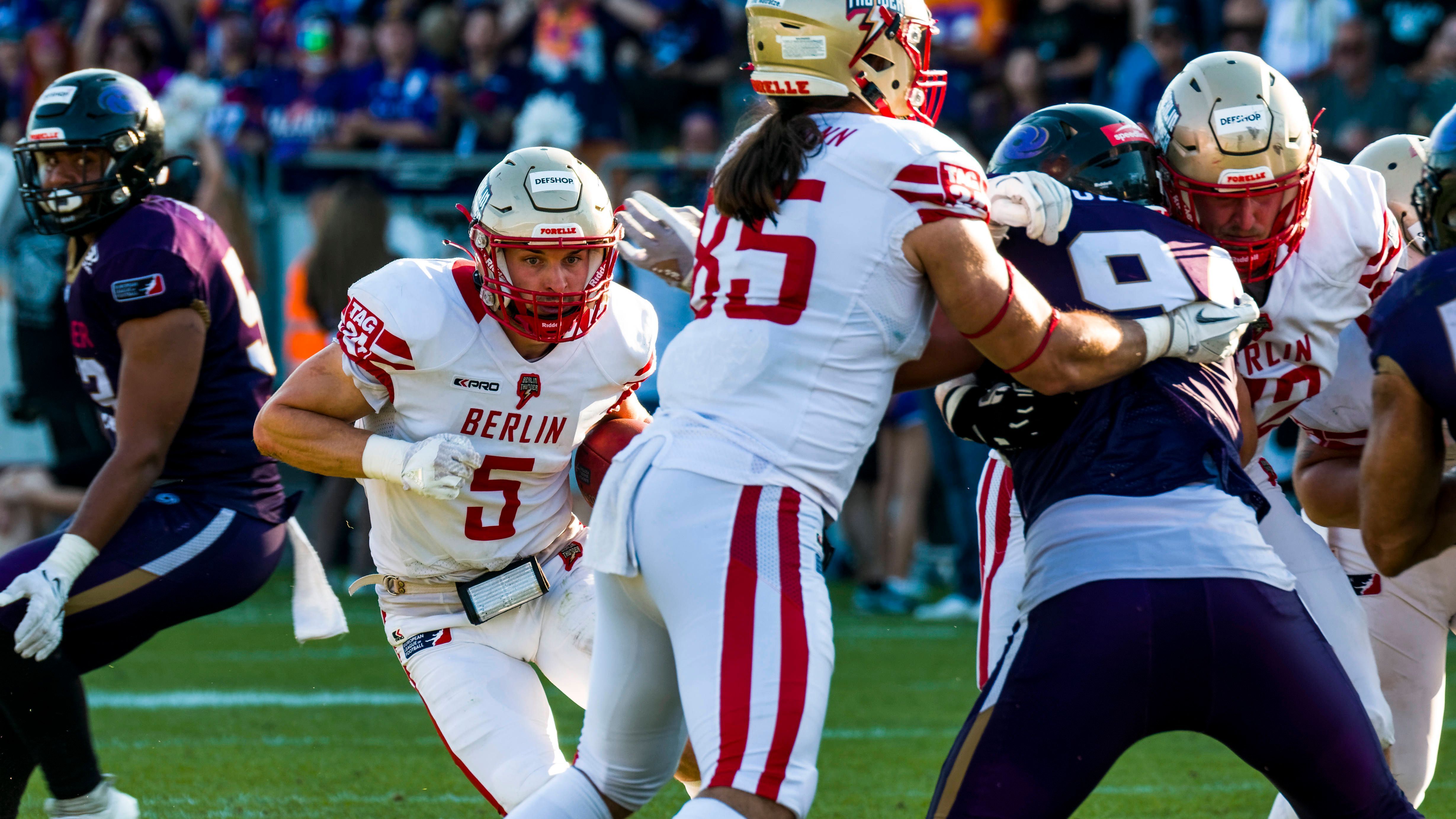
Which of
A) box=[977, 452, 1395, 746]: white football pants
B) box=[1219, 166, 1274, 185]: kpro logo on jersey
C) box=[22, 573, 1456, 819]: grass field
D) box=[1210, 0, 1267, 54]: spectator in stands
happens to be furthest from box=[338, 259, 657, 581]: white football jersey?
box=[1210, 0, 1267, 54]: spectator in stands

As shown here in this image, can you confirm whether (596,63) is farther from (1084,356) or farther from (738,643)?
(738,643)

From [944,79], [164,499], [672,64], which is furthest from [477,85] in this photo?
[944,79]

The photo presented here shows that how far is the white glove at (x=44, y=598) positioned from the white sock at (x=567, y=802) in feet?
5.17

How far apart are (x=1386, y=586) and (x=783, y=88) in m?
1.98

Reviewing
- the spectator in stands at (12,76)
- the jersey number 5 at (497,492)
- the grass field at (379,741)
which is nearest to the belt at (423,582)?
the jersey number 5 at (497,492)

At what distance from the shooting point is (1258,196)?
317 centimetres

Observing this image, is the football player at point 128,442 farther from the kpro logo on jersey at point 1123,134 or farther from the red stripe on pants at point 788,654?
the kpro logo on jersey at point 1123,134

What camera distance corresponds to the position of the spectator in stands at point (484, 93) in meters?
9.80

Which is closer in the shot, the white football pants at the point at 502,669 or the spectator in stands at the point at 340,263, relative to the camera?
the white football pants at the point at 502,669

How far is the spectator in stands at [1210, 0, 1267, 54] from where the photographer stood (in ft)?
29.1

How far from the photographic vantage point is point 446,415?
3.49m

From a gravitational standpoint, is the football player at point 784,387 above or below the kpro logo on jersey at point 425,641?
above

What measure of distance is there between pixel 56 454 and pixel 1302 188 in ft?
26.1

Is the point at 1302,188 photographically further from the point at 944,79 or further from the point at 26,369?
the point at 26,369
